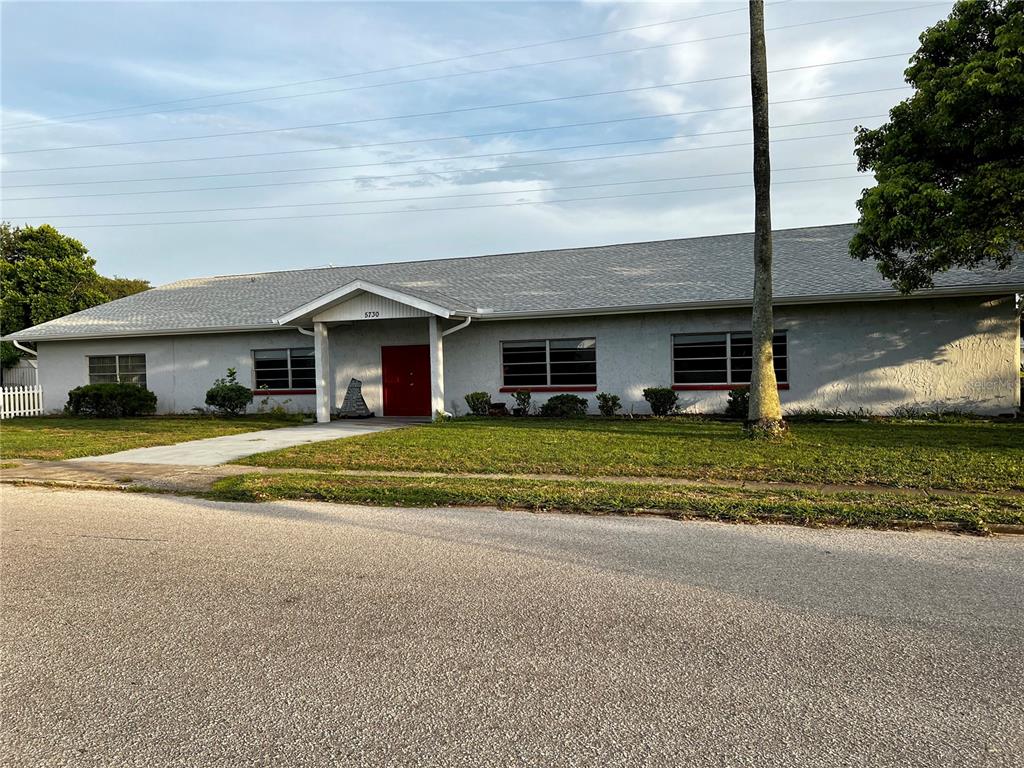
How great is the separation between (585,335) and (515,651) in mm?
15751

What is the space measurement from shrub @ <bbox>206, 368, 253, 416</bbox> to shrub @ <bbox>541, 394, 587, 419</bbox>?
8813 mm

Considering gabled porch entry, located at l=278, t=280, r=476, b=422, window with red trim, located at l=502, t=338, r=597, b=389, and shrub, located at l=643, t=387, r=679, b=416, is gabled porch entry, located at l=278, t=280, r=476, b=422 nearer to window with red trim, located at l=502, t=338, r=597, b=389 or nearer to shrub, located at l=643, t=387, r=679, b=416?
window with red trim, located at l=502, t=338, r=597, b=389

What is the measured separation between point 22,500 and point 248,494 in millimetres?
2734

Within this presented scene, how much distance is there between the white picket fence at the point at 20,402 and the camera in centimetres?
2352

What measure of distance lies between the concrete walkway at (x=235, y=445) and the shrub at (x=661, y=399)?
6.08 m

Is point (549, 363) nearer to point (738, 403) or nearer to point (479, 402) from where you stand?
point (479, 402)

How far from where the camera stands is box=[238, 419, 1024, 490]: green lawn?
9625 mm

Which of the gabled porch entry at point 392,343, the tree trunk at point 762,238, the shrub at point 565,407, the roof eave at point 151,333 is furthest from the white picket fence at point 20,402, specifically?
the tree trunk at point 762,238

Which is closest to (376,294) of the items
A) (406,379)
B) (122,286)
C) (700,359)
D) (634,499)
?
(406,379)

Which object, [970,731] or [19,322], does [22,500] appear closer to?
[970,731]

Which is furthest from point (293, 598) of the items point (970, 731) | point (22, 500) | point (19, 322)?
point (19, 322)

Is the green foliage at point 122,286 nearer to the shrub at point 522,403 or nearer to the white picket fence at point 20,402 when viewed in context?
the white picket fence at point 20,402

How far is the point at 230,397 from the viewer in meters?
21.0

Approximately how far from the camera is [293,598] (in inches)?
196
